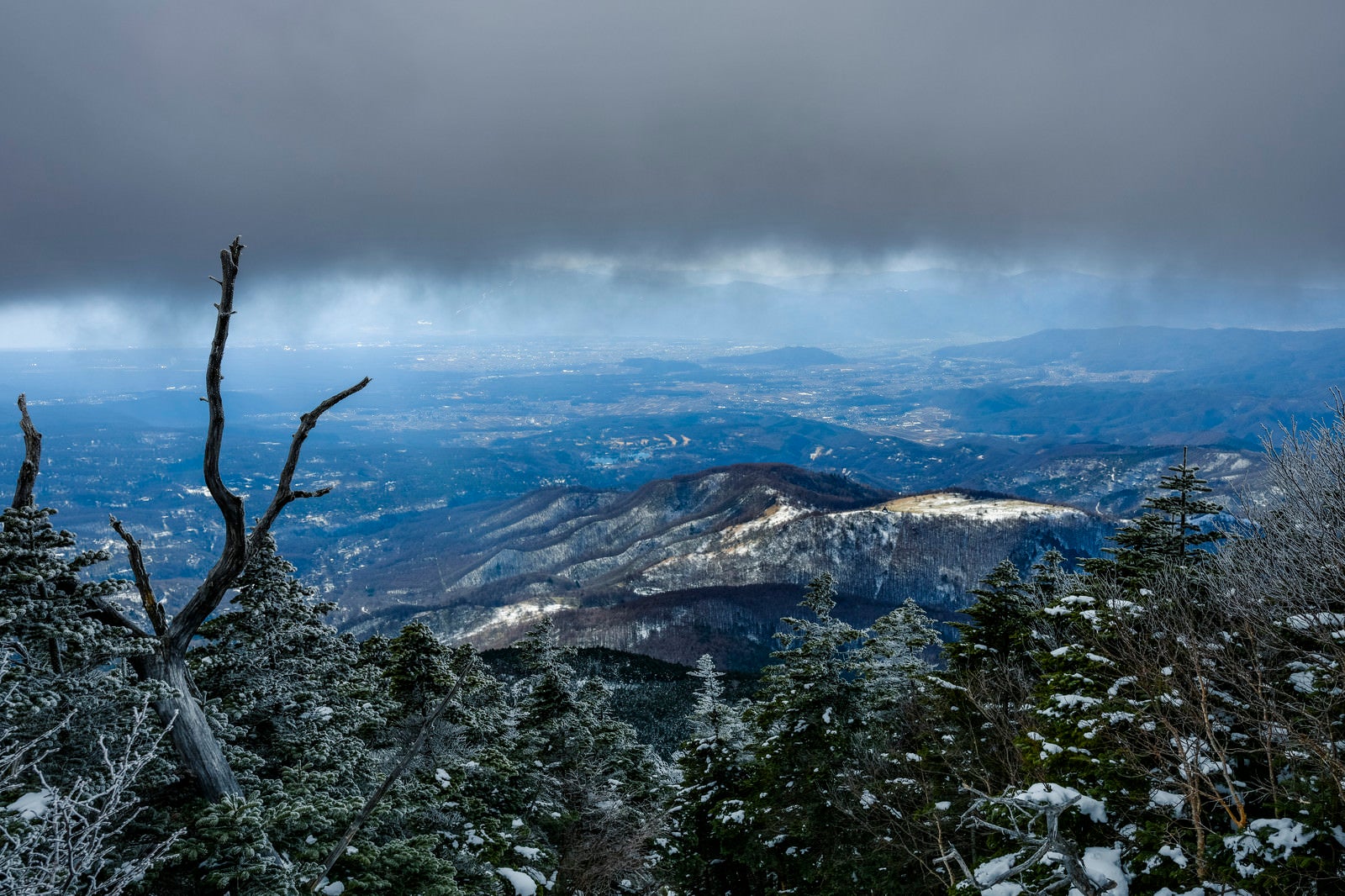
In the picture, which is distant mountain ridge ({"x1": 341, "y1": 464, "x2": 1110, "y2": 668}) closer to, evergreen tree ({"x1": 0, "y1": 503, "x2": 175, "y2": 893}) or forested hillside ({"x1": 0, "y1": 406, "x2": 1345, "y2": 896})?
forested hillside ({"x1": 0, "y1": 406, "x2": 1345, "y2": 896})

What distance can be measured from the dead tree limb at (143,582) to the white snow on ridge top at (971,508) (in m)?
189

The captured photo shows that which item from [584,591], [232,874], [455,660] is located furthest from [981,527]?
[232,874]

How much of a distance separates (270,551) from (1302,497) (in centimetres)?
2578

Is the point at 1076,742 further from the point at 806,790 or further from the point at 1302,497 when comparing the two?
the point at 806,790

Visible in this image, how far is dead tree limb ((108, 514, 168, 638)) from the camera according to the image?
25.6ft

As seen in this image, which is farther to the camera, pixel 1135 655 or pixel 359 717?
pixel 359 717

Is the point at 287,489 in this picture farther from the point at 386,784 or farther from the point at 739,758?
the point at 739,758

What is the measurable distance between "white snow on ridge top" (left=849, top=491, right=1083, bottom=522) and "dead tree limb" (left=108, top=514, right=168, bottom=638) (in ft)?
619

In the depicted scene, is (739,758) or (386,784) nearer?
(386,784)

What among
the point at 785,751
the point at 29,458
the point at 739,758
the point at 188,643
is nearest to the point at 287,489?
the point at 188,643

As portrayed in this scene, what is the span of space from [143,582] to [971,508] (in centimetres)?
20141

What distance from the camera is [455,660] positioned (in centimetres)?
2411

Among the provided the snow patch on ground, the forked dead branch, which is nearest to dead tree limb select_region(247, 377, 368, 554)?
the forked dead branch

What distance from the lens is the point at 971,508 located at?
604 feet
